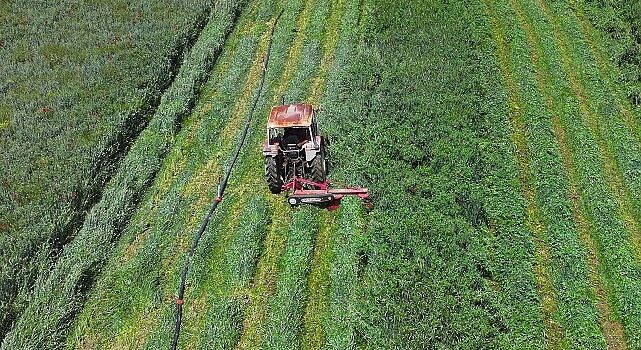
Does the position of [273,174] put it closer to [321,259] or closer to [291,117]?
[291,117]

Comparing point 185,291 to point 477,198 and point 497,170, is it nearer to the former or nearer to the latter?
point 477,198

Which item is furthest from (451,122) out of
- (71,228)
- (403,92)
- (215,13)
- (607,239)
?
(215,13)

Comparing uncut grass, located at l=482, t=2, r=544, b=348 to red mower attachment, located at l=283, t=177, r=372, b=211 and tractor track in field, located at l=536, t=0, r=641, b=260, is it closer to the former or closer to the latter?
tractor track in field, located at l=536, t=0, r=641, b=260

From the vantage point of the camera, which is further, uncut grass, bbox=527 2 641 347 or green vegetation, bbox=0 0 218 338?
green vegetation, bbox=0 0 218 338

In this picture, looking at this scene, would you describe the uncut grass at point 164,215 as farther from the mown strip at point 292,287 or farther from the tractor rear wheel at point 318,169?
the tractor rear wheel at point 318,169

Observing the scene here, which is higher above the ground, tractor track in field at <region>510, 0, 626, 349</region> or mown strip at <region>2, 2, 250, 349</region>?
tractor track in field at <region>510, 0, 626, 349</region>

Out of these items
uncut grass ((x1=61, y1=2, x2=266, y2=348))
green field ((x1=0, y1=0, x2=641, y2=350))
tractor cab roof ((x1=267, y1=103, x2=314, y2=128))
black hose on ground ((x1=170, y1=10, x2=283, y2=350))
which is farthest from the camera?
tractor cab roof ((x1=267, y1=103, x2=314, y2=128))

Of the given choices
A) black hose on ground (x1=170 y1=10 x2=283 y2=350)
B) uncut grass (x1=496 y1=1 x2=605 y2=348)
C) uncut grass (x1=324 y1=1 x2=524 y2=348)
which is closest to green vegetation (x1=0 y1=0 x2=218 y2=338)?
black hose on ground (x1=170 y1=10 x2=283 y2=350)
